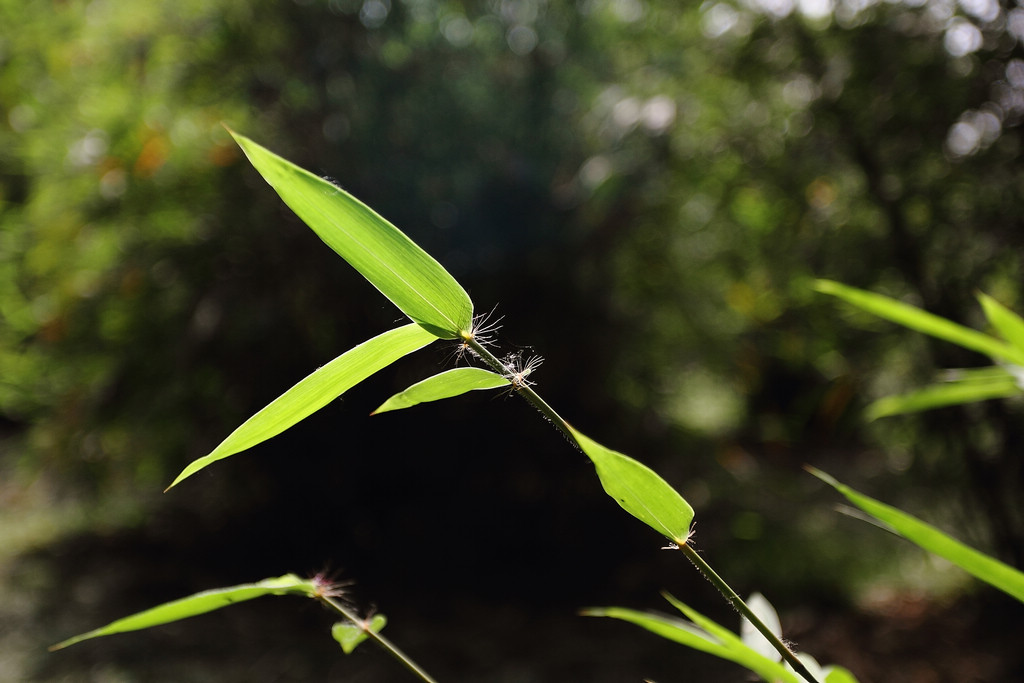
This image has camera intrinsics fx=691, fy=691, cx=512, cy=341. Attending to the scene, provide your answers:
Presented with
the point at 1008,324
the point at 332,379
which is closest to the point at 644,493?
the point at 332,379

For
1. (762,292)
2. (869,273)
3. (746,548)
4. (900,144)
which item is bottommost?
(746,548)

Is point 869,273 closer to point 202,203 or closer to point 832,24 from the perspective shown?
point 832,24

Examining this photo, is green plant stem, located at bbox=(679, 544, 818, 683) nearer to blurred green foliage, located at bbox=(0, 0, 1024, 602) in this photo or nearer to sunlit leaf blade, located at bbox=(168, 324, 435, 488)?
sunlit leaf blade, located at bbox=(168, 324, 435, 488)

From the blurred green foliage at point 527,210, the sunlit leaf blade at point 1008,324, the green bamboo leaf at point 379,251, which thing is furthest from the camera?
the blurred green foliage at point 527,210

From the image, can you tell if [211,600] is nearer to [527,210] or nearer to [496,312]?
[496,312]

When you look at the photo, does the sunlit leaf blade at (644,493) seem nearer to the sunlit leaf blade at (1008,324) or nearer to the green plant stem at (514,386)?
the green plant stem at (514,386)

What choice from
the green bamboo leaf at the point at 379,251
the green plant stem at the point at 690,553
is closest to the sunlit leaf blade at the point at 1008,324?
the green plant stem at the point at 690,553

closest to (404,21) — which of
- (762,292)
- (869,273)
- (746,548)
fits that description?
(762,292)
